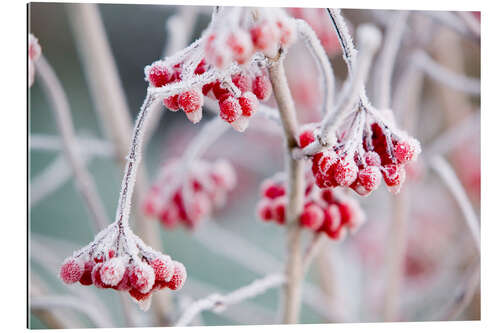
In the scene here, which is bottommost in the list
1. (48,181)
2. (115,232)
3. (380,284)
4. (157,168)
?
(115,232)

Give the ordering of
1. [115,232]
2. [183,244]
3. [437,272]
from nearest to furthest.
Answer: [115,232]
[437,272]
[183,244]

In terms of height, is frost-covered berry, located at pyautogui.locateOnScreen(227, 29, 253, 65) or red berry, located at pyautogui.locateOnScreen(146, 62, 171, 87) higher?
red berry, located at pyautogui.locateOnScreen(146, 62, 171, 87)

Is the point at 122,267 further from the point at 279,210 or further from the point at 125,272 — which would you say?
the point at 279,210

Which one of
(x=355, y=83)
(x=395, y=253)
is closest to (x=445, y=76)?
(x=395, y=253)

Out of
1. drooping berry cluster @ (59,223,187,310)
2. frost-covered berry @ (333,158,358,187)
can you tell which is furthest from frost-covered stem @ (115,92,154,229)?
frost-covered berry @ (333,158,358,187)

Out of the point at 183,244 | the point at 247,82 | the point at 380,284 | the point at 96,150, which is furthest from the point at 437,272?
the point at 247,82

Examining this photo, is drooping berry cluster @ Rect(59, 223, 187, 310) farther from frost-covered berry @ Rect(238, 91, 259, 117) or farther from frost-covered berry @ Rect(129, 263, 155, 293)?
frost-covered berry @ Rect(238, 91, 259, 117)
